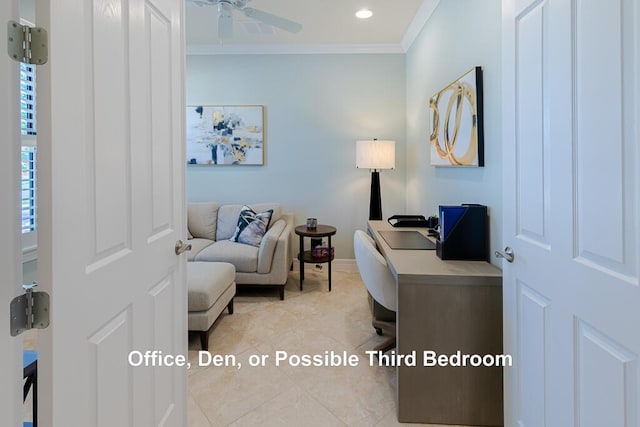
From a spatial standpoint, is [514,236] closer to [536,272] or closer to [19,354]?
→ [536,272]

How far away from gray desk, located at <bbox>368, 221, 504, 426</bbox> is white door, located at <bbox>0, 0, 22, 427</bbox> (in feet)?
4.70

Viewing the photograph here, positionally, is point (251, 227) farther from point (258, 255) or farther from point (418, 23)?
point (418, 23)

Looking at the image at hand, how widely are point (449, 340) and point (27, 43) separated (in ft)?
6.05

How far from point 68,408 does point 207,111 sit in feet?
13.2

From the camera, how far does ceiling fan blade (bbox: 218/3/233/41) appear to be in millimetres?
2531

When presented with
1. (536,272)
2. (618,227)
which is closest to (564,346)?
(536,272)

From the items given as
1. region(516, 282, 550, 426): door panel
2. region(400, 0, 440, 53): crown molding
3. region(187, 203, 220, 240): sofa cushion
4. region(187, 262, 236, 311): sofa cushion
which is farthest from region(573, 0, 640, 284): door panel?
region(187, 203, 220, 240): sofa cushion

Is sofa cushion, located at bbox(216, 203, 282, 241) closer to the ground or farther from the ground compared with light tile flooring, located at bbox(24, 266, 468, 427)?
farther from the ground

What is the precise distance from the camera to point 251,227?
379 cm

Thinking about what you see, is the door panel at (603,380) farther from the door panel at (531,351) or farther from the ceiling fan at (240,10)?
the ceiling fan at (240,10)

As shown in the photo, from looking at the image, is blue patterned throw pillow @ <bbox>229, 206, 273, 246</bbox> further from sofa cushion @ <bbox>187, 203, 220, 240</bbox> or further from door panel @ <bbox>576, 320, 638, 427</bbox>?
door panel @ <bbox>576, 320, 638, 427</bbox>

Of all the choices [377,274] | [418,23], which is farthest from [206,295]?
[418,23]

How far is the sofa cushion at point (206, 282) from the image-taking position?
248 cm

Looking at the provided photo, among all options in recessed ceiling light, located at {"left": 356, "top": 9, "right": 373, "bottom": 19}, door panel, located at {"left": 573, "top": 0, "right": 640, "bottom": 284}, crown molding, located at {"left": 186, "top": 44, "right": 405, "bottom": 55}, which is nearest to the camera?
door panel, located at {"left": 573, "top": 0, "right": 640, "bottom": 284}
